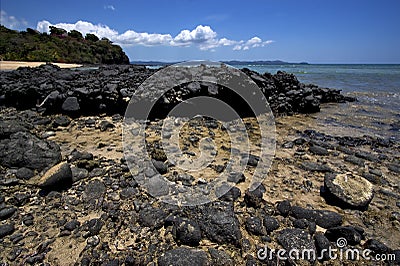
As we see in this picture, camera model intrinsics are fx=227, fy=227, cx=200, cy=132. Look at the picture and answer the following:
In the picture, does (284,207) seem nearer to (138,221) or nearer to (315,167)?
(315,167)

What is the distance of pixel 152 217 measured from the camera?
2.57 meters

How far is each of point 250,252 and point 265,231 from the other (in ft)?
1.20

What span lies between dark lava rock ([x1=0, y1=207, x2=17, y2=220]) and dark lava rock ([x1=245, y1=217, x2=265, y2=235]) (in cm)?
268

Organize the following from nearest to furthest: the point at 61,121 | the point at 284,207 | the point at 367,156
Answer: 1. the point at 284,207
2. the point at 367,156
3. the point at 61,121

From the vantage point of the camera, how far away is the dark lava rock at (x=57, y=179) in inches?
116

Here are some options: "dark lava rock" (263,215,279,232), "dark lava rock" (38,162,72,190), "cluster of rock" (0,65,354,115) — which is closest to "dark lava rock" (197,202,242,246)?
"dark lava rock" (263,215,279,232)

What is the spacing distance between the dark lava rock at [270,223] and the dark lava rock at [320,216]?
306mm

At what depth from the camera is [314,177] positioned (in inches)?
144

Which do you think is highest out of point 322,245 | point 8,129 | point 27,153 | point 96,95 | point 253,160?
point 96,95

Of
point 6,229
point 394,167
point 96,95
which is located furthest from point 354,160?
point 96,95

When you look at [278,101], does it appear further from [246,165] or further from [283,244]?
[283,244]

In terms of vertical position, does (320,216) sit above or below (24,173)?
below

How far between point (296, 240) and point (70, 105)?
6279 mm

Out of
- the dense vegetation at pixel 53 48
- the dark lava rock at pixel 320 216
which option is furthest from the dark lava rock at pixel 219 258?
the dense vegetation at pixel 53 48
